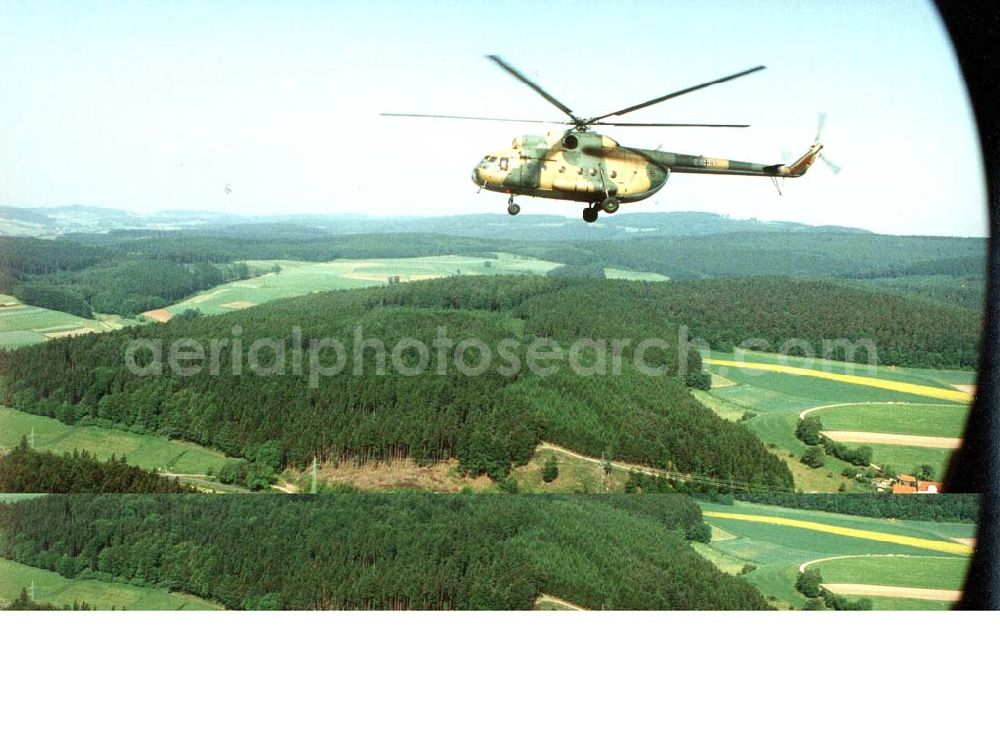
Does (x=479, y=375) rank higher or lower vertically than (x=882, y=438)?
higher

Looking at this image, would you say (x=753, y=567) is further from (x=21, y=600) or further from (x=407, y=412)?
(x=21, y=600)

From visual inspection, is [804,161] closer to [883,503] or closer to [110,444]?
[883,503]

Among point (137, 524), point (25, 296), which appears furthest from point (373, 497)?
point (25, 296)

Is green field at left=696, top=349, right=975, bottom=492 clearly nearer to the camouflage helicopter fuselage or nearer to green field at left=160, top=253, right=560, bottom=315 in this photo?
the camouflage helicopter fuselage

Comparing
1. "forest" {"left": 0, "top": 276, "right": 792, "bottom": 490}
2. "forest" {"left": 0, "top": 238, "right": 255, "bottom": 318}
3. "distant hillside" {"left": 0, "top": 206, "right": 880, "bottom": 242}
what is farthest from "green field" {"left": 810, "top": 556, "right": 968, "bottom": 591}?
"forest" {"left": 0, "top": 238, "right": 255, "bottom": 318}

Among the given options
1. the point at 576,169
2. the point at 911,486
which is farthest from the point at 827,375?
the point at 576,169

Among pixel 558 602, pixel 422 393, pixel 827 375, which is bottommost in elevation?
pixel 558 602
